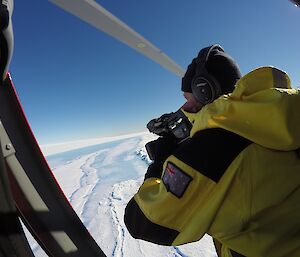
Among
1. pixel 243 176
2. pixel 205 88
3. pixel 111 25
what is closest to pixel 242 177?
pixel 243 176

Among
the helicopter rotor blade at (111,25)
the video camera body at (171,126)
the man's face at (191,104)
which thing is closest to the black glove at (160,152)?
the video camera body at (171,126)

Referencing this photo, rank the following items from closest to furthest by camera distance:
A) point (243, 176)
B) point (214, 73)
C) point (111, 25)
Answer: point (243, 176)
point (214, 73)
point (111, 25)

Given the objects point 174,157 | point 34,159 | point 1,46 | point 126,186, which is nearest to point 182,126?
point 174,157

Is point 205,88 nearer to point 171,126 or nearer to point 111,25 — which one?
point 171,126

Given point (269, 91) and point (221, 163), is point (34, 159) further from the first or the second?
point (269, 91)

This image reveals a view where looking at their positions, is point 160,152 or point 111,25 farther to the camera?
point 111,25

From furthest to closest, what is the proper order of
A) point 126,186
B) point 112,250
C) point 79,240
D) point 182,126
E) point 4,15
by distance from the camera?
point 126,186 → point 112,250 → point 182,126 → point 79,240 → point 4,15
